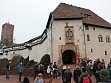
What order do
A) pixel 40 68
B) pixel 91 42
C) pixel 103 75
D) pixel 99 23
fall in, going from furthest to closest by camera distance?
pixel 99 23, pixel 91 42, pixel 40 68, pixel 103 75

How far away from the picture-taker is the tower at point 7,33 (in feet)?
305

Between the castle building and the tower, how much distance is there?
47.8 m

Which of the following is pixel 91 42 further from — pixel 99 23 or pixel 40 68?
pixel 40 68

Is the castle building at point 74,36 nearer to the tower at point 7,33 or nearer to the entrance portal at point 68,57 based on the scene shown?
the entrance portal at point 68,57

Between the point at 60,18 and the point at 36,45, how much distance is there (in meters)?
13.1

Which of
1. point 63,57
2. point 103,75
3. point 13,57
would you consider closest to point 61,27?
point 63,57

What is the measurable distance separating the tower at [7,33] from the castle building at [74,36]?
157 ft

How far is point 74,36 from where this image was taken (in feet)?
136

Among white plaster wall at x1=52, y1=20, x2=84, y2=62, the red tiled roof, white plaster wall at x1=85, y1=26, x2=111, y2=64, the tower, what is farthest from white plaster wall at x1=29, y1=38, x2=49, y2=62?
the tower

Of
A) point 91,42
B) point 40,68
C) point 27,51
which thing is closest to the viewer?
point 40,68

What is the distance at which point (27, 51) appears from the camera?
5766 centimetres

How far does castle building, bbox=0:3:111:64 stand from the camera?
136 feet

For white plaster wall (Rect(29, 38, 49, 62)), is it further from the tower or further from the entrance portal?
the tower

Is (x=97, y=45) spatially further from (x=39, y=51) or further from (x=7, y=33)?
(x=7, y=33)
